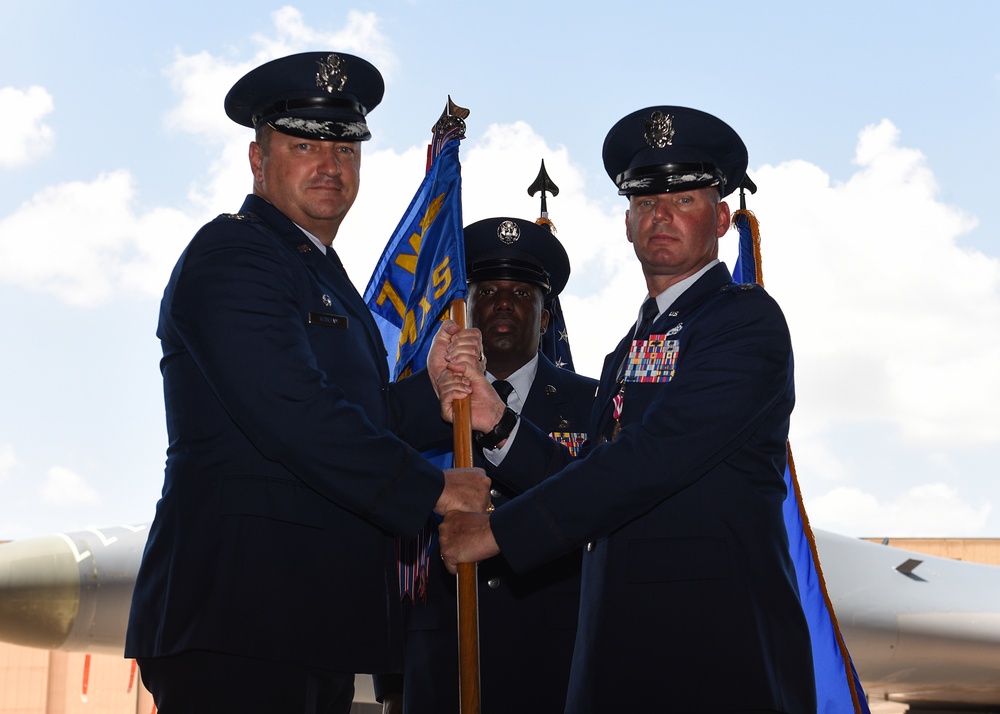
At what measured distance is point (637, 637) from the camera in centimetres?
347

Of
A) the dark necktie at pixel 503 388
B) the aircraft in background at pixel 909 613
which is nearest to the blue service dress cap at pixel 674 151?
the dark necktie at pixel 503 388

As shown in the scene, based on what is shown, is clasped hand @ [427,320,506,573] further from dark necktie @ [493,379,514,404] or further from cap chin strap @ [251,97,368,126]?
cap chin strap @ [251,97,368,126]

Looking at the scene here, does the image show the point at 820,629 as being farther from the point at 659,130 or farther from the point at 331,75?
the point at 331,75

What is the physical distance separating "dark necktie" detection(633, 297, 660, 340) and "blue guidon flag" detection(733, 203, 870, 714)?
4.95ft

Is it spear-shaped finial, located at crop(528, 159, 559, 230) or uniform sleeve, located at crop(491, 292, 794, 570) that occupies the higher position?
spear-shaped finial, located at crop(528, 159, 559, 230)

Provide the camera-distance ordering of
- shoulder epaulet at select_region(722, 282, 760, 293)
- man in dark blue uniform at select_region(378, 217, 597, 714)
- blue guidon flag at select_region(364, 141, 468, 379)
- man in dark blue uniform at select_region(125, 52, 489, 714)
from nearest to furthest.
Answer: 1. man in dark blue uniform at select_region(125, 52, 489, 714)
2. shoulder epaulet at select_region(722, 282, 760, 293)
3. blue guidon flag at select_region(364, 141, 468, 379)
4. man in dark blue uniform at select_region(378, 217, 597, 714)

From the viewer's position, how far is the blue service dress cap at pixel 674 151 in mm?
4148

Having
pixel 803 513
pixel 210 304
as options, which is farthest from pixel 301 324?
pixel 803 513

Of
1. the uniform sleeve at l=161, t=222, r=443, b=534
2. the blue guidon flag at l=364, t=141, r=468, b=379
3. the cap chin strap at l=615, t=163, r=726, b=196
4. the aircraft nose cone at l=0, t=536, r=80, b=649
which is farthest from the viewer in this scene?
the aircraft nose cone at l=0, t=536, r=80, b=649

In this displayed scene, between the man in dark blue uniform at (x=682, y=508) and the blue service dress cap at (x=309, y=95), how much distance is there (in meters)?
1.10

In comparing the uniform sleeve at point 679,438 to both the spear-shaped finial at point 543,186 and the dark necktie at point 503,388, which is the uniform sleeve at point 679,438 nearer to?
the dark necktie at point 503,388

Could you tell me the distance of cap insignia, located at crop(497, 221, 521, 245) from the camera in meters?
6.08

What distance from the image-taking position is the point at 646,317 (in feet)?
13.8

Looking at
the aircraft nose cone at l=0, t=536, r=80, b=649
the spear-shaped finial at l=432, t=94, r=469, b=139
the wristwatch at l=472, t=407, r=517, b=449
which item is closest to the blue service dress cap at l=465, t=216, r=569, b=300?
the spear-shaped finial at l=432, t=94, r=469, b=139
